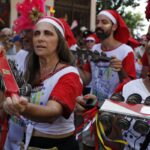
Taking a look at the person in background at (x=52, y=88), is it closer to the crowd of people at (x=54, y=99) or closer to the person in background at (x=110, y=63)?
the crowd of people at (x=54, y=99)

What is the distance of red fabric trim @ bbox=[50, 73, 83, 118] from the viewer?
2680 mm

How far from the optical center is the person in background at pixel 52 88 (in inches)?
105

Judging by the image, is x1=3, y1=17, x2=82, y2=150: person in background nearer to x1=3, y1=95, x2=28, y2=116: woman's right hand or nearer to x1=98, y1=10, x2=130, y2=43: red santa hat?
x1=3, y1=95, x2=28, y2=116: woman's right hand

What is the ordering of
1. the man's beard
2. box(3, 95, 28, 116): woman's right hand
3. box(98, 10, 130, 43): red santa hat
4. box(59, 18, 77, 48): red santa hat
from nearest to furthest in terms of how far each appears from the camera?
box(3, 95, 28, 116): woman's right hand, box(59, 18, 77, 48): red santa hat, the man's beard, box(98, 10, 130, 43): red santa hat

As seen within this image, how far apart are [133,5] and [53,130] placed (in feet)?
96.7

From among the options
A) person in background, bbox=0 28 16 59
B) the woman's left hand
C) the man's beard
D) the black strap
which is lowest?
person in background, bbox=0 28 16 59

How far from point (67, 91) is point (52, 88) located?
0.44ft

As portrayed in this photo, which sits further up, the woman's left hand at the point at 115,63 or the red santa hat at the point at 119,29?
the red santa hat at the point at 119,29

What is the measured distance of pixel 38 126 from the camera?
2936 millimetres

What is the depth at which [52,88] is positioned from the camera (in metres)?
2.82


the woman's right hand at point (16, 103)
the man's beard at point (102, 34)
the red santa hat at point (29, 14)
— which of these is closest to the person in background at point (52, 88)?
the woman's right hand at point (16, 103)

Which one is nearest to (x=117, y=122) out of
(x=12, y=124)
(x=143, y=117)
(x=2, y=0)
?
(x=143, y=117)

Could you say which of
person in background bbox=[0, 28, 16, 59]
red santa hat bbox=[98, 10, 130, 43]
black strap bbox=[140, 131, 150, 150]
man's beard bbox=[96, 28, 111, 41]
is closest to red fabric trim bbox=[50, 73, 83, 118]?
black strap bbox=[140, 131, 150, 150]

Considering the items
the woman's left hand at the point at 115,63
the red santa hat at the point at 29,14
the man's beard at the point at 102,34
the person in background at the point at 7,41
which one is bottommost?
the person in background at the point at 7,41
